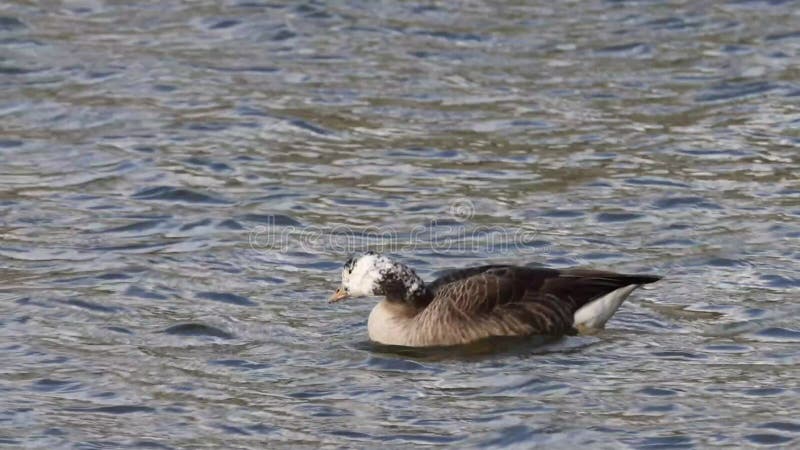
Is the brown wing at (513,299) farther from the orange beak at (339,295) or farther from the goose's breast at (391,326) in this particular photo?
the orange beak at (339,295)

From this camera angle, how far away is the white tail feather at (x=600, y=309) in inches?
499

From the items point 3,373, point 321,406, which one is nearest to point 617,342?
point 321,406

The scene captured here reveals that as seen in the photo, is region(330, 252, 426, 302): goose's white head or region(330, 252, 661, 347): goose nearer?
region(330, 252, 661, 347): goose

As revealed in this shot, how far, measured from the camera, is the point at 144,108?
20.0m

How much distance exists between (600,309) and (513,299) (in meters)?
0.66

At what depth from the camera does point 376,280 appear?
1279 centimetres

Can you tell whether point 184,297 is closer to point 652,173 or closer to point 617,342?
point 617,342

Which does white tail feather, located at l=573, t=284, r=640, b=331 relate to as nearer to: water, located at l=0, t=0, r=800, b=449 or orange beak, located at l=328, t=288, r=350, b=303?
water, located at l=0, t=0, r=800, b=449

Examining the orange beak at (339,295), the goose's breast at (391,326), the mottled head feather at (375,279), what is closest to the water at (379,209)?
the goose's breast at (391,326)

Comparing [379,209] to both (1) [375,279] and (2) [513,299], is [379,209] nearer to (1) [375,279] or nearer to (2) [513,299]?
(1) [375,279]

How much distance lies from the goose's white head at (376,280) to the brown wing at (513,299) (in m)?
0.24

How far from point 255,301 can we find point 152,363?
1.79 metres

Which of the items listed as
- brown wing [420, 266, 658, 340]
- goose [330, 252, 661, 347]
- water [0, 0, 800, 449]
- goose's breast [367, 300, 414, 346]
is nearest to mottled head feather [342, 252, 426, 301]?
goose [330, 252, 661, 347]

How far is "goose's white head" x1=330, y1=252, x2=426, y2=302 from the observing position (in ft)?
41.9
